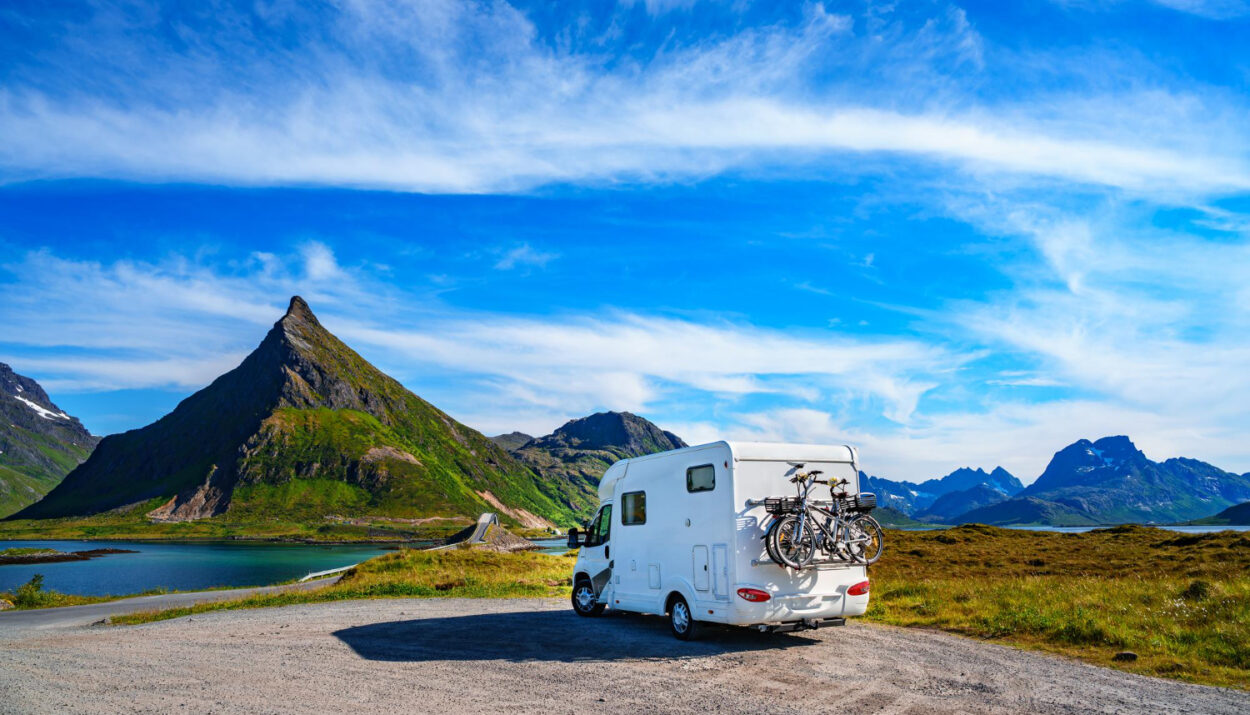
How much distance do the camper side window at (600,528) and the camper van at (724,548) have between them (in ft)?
3.45

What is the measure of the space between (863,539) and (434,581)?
69.6 ft

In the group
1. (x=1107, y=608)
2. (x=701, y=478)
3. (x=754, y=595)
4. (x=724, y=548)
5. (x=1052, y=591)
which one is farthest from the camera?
(x=1052, y=591)

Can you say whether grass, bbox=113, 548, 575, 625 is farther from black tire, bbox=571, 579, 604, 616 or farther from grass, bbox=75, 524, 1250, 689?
black tire, bbox=571, 579, 604, 616

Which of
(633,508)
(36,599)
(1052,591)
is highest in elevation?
(633,508)

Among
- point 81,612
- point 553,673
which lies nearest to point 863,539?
point 553,673

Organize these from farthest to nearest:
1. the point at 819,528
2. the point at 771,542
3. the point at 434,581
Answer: the point at 434,581 → the point at 819,528 → the point at 771,542

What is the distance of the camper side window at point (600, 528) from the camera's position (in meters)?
18.2

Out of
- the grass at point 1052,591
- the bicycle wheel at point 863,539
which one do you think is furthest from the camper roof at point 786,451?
the grass at point 1052,591

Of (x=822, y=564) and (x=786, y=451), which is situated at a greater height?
(x=786, y=451)

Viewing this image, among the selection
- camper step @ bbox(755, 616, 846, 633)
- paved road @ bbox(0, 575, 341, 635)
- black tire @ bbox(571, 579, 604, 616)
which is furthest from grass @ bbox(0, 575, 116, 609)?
camper step @ bbox(755, 616, 846, 633)

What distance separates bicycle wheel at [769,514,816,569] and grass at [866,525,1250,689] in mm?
5344

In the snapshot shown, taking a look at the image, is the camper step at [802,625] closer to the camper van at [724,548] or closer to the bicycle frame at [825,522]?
the camper van at [724,548]

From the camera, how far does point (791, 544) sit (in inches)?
540

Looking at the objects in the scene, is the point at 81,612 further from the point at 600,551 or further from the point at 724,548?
the point at 724,548
